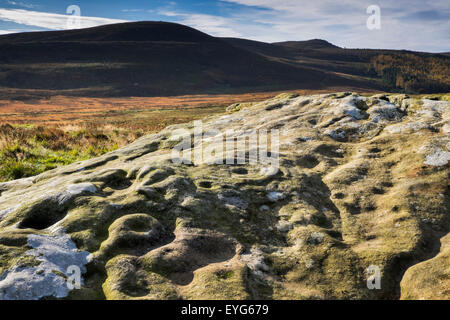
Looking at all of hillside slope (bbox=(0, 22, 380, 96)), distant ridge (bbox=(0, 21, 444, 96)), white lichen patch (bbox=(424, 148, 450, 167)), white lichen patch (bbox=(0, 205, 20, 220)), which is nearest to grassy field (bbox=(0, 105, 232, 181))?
white lichen patch (bbox=(0, 205, 20, 220))

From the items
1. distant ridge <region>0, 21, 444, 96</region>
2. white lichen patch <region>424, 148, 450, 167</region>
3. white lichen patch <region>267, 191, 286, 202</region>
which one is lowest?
white lichen patch <region>267, 191, 286, 202</region>

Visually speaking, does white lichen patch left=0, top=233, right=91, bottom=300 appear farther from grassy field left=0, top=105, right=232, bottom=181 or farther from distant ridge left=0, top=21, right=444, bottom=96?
distant ridge left=0, top=21, right=444, bottom=96

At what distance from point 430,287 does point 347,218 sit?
178 centimetres

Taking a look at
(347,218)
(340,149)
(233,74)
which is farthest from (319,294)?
(233,74)

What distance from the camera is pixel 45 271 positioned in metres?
3.90

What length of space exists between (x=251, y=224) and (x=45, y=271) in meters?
3.04

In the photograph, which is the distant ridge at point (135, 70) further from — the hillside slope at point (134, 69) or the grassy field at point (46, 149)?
the grassy field at point (46, 149)

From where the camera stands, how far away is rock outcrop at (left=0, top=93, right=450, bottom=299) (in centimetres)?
408

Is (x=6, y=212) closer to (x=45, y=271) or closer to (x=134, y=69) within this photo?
(x=45, y=271)

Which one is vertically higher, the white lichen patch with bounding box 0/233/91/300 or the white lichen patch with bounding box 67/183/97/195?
the white lichen patch with bounding box 67/183/97/195

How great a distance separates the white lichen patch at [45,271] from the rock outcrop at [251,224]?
0.04 ft

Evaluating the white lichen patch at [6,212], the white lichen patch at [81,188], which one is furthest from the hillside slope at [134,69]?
the white lichen patch at [6,212]

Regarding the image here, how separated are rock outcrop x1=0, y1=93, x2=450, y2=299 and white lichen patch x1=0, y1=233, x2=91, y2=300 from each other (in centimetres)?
1

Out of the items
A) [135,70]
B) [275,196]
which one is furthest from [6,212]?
[135,70]
